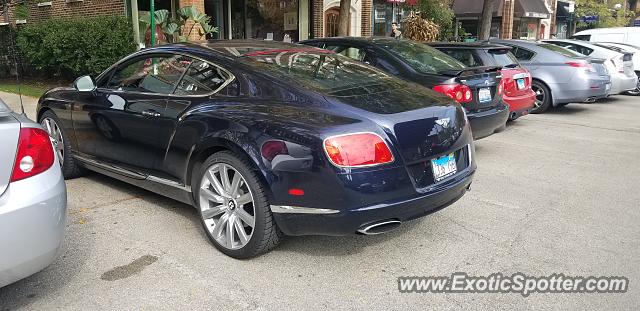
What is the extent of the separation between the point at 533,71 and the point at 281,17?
8811mm

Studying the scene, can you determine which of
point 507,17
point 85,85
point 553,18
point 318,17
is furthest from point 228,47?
point 553,18

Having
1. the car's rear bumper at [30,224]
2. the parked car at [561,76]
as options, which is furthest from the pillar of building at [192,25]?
the car's rear bumper at [30,224]

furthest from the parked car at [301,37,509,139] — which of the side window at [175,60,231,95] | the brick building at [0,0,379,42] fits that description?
the brick building at [0,0,379,42]

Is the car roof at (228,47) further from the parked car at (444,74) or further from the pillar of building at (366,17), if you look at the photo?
the pillar of building at (366,17)

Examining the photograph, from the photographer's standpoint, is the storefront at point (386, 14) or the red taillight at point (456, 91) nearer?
the red taillight at point (456, 91)

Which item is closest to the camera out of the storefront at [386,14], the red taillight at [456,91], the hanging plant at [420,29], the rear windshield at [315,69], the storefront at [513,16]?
the rear windshield at [315,69]

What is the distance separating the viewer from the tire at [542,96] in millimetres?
10664

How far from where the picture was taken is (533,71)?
10.7m

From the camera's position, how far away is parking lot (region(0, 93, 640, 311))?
10.5 ft

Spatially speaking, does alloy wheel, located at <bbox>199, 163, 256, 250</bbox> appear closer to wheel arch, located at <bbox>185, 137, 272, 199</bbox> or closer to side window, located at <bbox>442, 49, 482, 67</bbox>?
wheel arch, located at <bbox>185, 137, 272, 199</bbox>

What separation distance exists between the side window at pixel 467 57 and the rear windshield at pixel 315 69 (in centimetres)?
365

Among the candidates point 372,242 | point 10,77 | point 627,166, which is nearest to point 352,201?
point 372,242

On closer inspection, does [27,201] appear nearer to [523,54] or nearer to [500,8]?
[523,54]

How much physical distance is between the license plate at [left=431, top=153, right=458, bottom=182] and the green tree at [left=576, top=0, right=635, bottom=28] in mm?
38407
